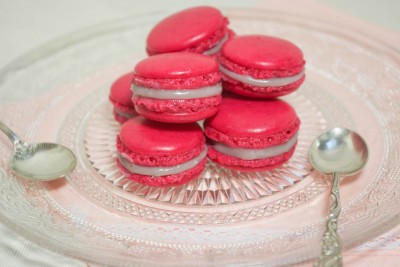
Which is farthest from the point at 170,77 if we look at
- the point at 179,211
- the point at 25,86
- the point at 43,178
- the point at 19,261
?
the point at 25,86

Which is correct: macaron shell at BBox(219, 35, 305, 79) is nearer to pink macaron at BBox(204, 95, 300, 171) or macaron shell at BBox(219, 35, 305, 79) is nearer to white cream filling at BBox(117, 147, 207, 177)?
pink macaron at BBox(204, 95, 300, 171)

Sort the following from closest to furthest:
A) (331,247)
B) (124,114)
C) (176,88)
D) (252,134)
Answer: (331,247) → (176,88) → (252,134) → (124,114)

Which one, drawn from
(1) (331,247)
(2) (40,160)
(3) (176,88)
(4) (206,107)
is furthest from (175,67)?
(1) (331,247)

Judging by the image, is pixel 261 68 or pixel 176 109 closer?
pixel 176 109

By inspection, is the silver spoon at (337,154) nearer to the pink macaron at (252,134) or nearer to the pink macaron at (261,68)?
the pink macaron at (252,134)

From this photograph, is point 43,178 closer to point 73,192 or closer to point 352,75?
point 73,192

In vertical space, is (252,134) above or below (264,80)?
below

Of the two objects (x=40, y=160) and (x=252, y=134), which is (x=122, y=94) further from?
(x=252, y=134)
